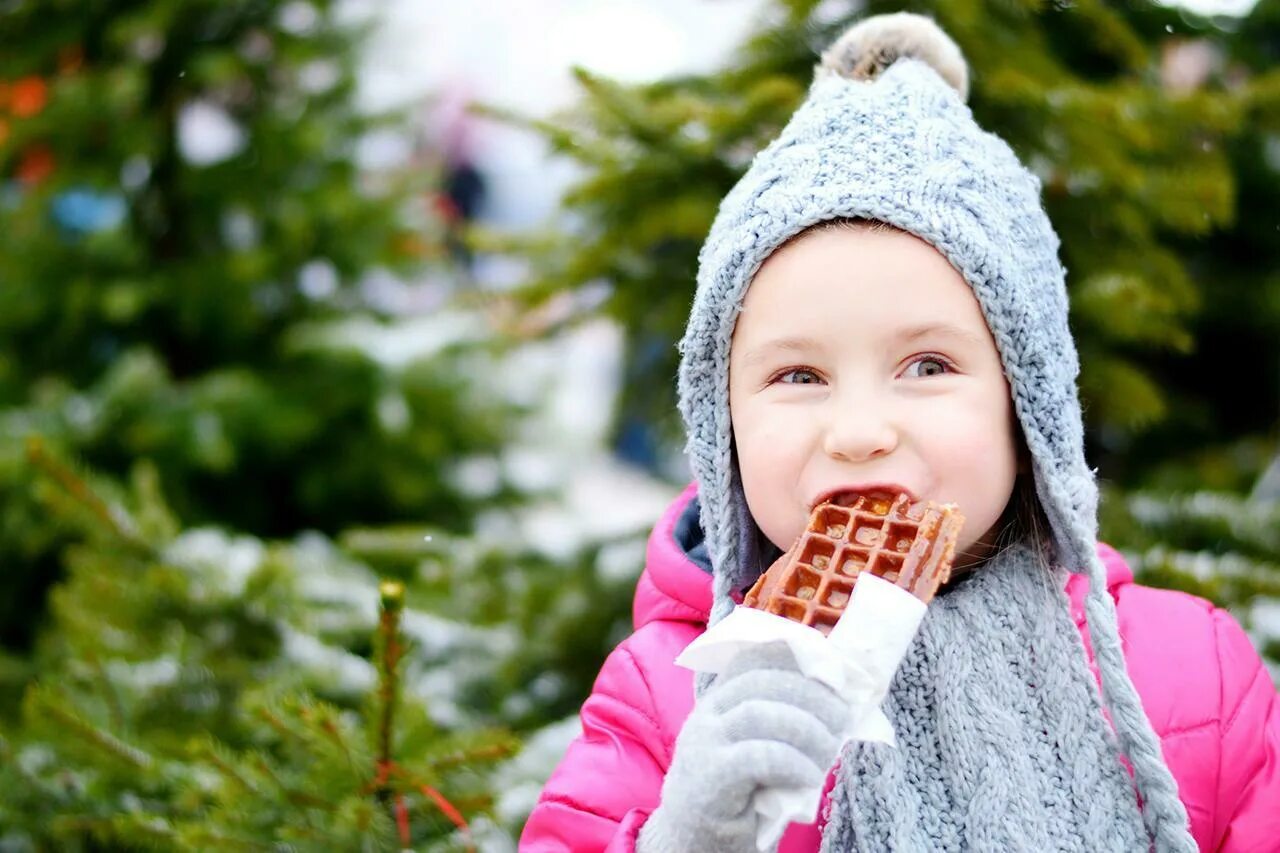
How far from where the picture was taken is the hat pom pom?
188 cm

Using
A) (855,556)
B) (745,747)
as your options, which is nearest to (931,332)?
(855,556)

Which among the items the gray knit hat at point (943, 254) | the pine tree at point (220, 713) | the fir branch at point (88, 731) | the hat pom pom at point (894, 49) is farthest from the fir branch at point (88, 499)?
the hat pom pom at point (894, 49)

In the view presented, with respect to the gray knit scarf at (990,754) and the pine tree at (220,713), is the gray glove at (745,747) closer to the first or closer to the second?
the gray knit scarf at (990,754)

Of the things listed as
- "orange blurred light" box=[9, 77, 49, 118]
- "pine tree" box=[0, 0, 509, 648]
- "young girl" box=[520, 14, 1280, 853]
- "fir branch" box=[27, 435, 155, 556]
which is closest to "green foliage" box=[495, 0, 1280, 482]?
"young girl" box=[520, 14, 1280, 853]

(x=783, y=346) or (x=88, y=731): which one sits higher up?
(x=783, y=346)

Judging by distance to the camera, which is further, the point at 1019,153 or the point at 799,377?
the point at 1019,153

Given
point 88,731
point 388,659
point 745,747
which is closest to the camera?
point 745,747

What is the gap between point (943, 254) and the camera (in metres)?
1.53

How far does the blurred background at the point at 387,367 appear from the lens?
244 centimetres

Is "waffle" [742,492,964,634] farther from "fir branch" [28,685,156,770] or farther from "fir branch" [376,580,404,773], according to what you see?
"fir branch" [28,685,156,770]

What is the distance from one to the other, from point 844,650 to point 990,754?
0.32 metres

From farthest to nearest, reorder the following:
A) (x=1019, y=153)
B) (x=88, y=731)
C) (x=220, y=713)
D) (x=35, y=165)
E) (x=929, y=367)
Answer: (x=35, y=165), (x=220, y=713), (x=1019, y=153), (x=88, y=731), (x=929, y=367)

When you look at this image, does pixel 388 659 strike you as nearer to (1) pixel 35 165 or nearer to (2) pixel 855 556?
(2) pixel 855 556

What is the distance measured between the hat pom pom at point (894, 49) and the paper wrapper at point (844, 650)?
0.94 meters
